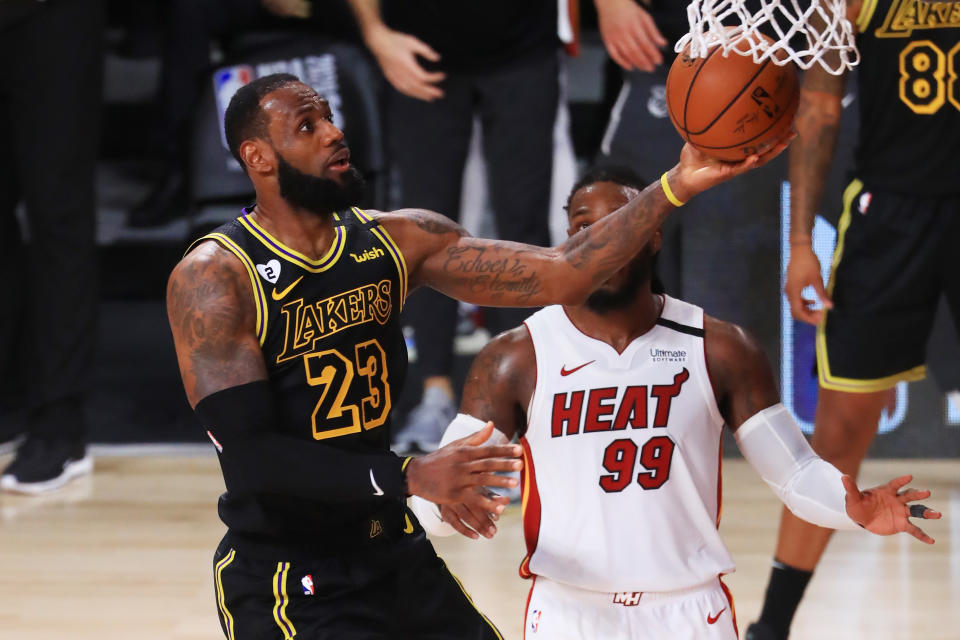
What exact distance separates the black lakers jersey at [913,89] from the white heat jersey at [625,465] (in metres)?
1.01

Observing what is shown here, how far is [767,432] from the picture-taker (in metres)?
2.92

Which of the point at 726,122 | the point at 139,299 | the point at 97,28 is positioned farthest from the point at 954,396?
the point at 139,299

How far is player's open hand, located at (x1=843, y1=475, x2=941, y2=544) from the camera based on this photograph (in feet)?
8.52

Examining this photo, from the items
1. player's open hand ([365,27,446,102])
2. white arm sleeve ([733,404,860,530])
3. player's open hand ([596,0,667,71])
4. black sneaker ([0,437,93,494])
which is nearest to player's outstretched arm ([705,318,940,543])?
white arm sleeve ([733,404,860,530])

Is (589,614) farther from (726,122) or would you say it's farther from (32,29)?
(32,29)

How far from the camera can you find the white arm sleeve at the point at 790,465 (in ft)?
9.29

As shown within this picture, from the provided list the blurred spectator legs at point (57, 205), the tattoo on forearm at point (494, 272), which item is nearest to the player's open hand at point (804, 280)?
the tattoo on forearm at point (494, 272)

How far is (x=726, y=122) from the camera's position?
2498mm

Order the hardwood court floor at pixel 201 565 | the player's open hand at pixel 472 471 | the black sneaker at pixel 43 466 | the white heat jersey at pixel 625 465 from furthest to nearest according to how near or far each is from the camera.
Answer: the black sneaker at pixel 43 466 → the hardwood court floor at pixel 201 565 → the white heat jersey at pixel 625 465 → the player's open hand at pixel 472 471

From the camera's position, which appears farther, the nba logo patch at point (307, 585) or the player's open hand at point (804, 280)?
the player's open hand at point (804, 280)

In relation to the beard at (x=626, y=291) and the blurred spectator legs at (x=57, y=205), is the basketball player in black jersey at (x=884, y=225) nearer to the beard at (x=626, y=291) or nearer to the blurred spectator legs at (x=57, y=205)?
the beard at (x=626, y=291)

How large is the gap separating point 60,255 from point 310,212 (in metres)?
2.71

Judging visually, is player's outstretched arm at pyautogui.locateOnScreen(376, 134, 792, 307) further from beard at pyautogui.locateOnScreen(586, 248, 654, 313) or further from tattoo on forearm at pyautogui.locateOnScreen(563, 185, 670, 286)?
beard at pyautogui.locateOnScreen(586, 248, 654, 313)

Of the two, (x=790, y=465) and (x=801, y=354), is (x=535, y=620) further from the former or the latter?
(x=801, y=354)
